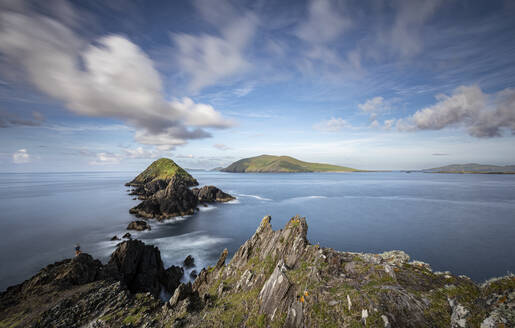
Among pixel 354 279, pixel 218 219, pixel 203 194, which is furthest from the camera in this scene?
pixel 203 194

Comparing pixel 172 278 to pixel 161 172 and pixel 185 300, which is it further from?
pixel 161 172

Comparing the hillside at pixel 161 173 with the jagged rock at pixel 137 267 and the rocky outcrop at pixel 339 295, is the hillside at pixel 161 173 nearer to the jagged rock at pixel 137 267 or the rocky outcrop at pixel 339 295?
the jagged rock at pixel 137 267

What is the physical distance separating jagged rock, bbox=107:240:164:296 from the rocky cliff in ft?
10.1

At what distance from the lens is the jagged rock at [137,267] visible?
88.0 feet

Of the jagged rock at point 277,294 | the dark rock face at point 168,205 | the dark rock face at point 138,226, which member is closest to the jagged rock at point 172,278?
the jagged rock at point 277,294

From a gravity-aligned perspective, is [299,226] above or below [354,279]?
above

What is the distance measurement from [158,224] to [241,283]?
169 feet

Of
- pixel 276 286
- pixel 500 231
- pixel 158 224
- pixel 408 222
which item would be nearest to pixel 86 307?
pixel 276 286

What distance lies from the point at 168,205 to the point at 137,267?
43276 millimetres

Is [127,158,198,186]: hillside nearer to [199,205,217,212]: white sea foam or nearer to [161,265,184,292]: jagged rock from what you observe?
[199,205,217,212]: white sea foam

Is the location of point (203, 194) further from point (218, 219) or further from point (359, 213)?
point (359, 213)

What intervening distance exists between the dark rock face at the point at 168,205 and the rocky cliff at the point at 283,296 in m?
44.7

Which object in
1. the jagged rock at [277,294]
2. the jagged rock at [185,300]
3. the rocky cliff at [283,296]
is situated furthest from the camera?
the jagged rock at [185,300]

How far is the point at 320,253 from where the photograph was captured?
A: 643 inches
